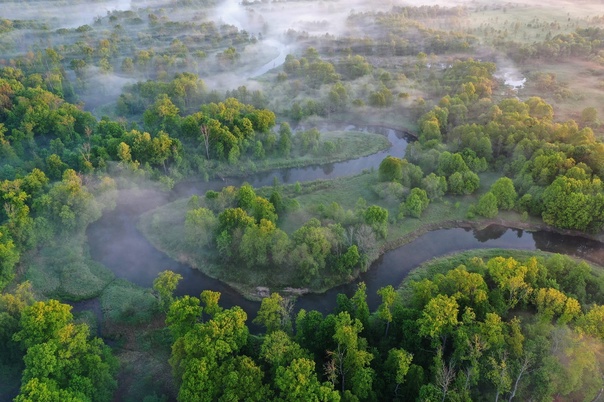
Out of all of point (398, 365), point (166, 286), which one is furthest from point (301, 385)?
point (166, 286)

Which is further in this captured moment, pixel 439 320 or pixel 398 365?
pixel 439 320

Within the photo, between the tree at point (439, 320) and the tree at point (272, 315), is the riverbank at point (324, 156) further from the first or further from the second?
the tree at point (439, 320)

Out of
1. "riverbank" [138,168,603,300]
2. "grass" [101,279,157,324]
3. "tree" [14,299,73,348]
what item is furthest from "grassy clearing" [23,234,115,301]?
"tree" [14,299,73,348]

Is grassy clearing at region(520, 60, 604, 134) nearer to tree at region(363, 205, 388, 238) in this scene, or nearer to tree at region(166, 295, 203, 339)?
tree at region(363, 205, 388, 238)

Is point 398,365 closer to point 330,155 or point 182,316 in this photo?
point 182,316

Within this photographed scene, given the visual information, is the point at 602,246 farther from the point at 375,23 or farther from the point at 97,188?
the point at 375,23

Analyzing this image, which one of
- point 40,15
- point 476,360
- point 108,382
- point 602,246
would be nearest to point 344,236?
point 476,360
